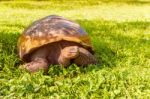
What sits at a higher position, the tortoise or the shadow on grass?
the tortoise

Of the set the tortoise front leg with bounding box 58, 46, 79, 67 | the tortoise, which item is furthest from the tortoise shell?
the tortoise front leg with bounding box 58, 46, 79, 67

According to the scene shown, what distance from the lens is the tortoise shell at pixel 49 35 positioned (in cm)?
745

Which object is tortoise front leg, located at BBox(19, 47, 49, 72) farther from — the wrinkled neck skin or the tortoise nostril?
the tortoise nostril

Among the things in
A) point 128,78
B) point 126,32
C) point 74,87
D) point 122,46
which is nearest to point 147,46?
point 122,46

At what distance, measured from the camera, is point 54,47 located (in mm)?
7523

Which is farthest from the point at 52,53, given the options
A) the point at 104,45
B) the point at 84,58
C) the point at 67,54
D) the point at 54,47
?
the point at 104,45

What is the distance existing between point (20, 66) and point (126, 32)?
525 centimetres

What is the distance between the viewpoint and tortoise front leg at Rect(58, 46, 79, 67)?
7.07m

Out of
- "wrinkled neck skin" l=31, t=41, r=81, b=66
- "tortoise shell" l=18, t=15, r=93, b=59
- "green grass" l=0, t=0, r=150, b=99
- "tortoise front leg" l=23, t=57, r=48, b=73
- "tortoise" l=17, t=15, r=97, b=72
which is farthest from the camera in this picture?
"tortoise shell" l=18, t=15, r=93, b=59

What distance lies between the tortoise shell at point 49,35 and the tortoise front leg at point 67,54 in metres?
0.27

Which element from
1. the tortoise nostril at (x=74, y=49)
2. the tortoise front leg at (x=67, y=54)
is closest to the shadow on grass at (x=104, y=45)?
the tortoise front leg at (x=67, y=54)

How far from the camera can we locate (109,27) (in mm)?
12820

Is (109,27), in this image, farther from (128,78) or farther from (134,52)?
(128,78)

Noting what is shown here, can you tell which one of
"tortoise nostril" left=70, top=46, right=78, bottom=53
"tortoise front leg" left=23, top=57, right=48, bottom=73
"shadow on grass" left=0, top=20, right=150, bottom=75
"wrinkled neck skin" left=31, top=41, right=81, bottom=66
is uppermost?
"tortoise nostril" left=70, top=46, right=78, bottom=53
